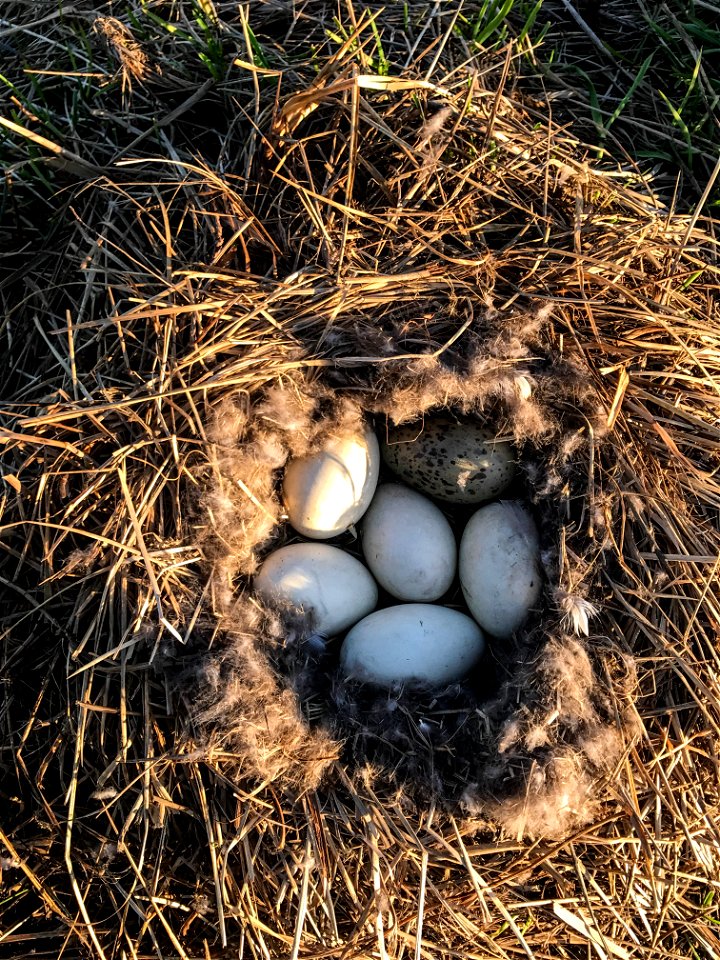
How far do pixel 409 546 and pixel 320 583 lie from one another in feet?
0.73

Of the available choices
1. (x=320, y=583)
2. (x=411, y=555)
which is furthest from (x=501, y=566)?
Result: (x=320, y=583)

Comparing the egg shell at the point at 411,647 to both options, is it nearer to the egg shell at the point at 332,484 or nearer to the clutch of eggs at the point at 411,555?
the clutch of eggs at the point at 411,555

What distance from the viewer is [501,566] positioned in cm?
165

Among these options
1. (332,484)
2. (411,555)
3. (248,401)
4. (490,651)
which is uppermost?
(248,401)

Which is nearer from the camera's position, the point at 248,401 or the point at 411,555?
the point at 248,401

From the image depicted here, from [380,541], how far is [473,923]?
0.81 m

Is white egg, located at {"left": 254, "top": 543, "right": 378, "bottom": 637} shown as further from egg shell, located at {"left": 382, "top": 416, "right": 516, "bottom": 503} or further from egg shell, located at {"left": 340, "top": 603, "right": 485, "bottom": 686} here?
egg shell, located at {"left": 382, "top": 416, "right": 516, "bottom": 503}

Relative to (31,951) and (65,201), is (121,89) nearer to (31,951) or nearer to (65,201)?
(65,201)

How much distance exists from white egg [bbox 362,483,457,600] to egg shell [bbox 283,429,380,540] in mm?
56

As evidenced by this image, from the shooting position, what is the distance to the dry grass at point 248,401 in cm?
146

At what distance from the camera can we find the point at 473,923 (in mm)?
1462

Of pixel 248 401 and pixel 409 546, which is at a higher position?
pixel 248 401

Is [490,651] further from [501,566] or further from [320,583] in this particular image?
[320,583]

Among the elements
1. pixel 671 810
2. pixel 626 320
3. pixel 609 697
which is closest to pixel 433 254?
pixel 626 320
